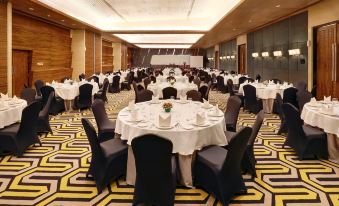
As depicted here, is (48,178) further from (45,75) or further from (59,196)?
(45,75)

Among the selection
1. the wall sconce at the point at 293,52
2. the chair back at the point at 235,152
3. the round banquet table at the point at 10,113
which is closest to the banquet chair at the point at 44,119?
the round banquet table at the point at 10,113

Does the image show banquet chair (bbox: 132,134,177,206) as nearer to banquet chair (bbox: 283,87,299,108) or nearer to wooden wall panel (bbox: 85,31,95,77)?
banquet chair (bbox: 283,87,299,108)

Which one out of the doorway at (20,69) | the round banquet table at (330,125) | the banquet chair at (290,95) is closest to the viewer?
the round banquet table at (330,125)

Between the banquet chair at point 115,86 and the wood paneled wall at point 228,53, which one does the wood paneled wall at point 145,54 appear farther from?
the banquet chair at point 115,86

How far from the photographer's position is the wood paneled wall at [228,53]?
2188 centimetres

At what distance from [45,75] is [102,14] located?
3.97 meters

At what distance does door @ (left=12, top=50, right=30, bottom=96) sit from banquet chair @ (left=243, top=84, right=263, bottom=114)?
734cm

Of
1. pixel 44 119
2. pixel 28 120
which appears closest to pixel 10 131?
pixel 28 120

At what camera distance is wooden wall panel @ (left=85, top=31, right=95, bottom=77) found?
16484mm

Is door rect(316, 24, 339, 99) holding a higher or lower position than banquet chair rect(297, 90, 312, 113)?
higher

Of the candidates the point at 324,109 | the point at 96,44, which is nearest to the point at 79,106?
the point at 324,109

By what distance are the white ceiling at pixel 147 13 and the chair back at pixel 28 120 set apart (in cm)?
528

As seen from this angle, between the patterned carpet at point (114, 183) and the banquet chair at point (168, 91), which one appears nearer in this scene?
the patterned carpet at point (114, 183)

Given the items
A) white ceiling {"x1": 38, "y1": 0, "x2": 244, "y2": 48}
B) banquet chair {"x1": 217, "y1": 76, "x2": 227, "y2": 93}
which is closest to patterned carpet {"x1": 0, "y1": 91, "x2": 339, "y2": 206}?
white ceiling {"x1": 38, "y1": 0, "x2": 244, "y2": 48}
